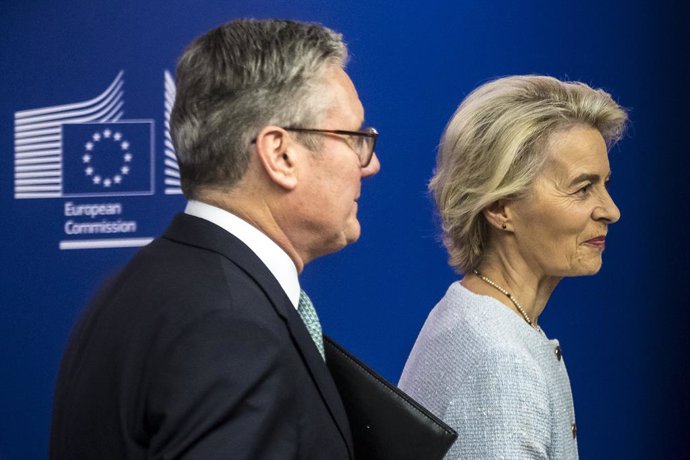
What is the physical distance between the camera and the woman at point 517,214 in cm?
184

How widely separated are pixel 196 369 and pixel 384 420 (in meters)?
0.40

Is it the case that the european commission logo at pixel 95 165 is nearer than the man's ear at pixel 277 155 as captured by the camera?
No

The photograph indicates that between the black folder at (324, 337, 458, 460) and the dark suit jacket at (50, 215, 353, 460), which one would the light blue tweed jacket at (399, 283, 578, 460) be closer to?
the black folder at (324, 337, 458, 460)

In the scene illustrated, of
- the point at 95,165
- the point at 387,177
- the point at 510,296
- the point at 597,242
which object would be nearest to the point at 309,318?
the point at 510,296

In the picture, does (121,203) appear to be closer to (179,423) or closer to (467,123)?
(467,123)

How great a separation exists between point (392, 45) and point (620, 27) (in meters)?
0.79

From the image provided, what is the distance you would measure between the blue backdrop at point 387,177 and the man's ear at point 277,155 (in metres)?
1.38

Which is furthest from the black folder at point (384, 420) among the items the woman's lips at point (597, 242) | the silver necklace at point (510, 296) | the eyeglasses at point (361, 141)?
the woman's lips at point (597, 242)

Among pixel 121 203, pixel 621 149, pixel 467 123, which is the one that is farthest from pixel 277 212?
pixel 621 149

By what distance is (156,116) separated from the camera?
9.91 ft

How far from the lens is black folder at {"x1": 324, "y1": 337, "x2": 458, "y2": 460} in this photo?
1458 millimetres

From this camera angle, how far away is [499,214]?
1.98m

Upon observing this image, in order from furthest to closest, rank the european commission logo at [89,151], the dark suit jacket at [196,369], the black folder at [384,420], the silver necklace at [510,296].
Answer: the european commission logo at [89,151] → the silver necklace at [510,296] → the black folder at [384,420] → the dark suit jacket at [196,369]

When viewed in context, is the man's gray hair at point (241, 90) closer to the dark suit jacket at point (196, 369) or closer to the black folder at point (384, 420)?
the dark suit jacket at point (196, 369)
